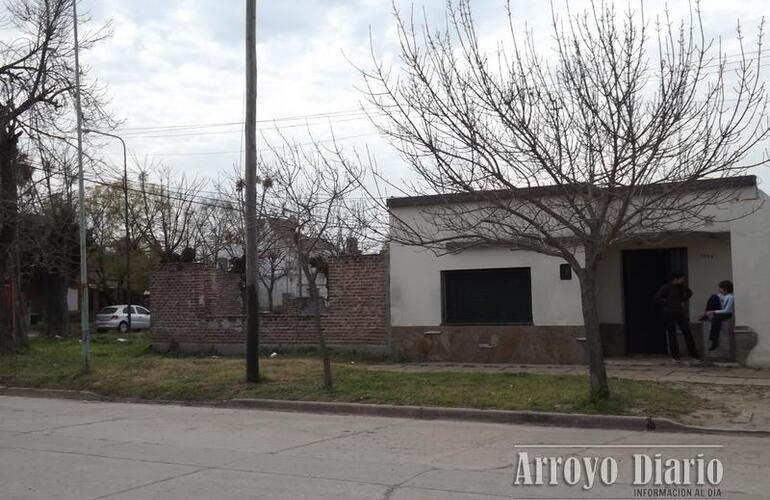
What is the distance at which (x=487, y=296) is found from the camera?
704 inches

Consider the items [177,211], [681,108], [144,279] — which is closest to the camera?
[681,108]

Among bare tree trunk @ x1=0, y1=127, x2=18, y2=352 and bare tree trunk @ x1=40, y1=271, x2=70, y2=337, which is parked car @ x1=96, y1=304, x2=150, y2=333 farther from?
bare tree trunk @ x1=0, y1=127, x2=18, y2=352

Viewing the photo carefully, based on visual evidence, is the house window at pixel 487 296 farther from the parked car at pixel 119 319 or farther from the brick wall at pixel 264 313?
the parked car at pixel 119 319

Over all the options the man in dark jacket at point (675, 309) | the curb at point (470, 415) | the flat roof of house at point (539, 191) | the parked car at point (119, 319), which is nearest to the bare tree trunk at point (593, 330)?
the curb at point (470, 415)

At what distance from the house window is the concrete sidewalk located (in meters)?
1.12

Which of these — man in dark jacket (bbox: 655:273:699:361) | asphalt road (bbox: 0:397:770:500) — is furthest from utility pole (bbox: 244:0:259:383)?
man in dark jacket (bbox: 655:273:699:361)

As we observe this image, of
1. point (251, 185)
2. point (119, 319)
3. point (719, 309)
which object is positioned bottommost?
point (119, 319)

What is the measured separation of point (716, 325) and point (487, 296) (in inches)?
182

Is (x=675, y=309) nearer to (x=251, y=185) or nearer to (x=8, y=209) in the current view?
(x=251, y=185)

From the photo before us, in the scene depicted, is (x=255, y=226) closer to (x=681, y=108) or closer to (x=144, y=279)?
(x=681, y=108)

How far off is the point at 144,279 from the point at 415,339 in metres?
31.7

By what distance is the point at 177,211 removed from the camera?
4044 cm

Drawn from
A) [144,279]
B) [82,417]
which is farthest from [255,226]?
[144,279]

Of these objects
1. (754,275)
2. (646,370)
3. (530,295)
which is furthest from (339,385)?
(754,275)
